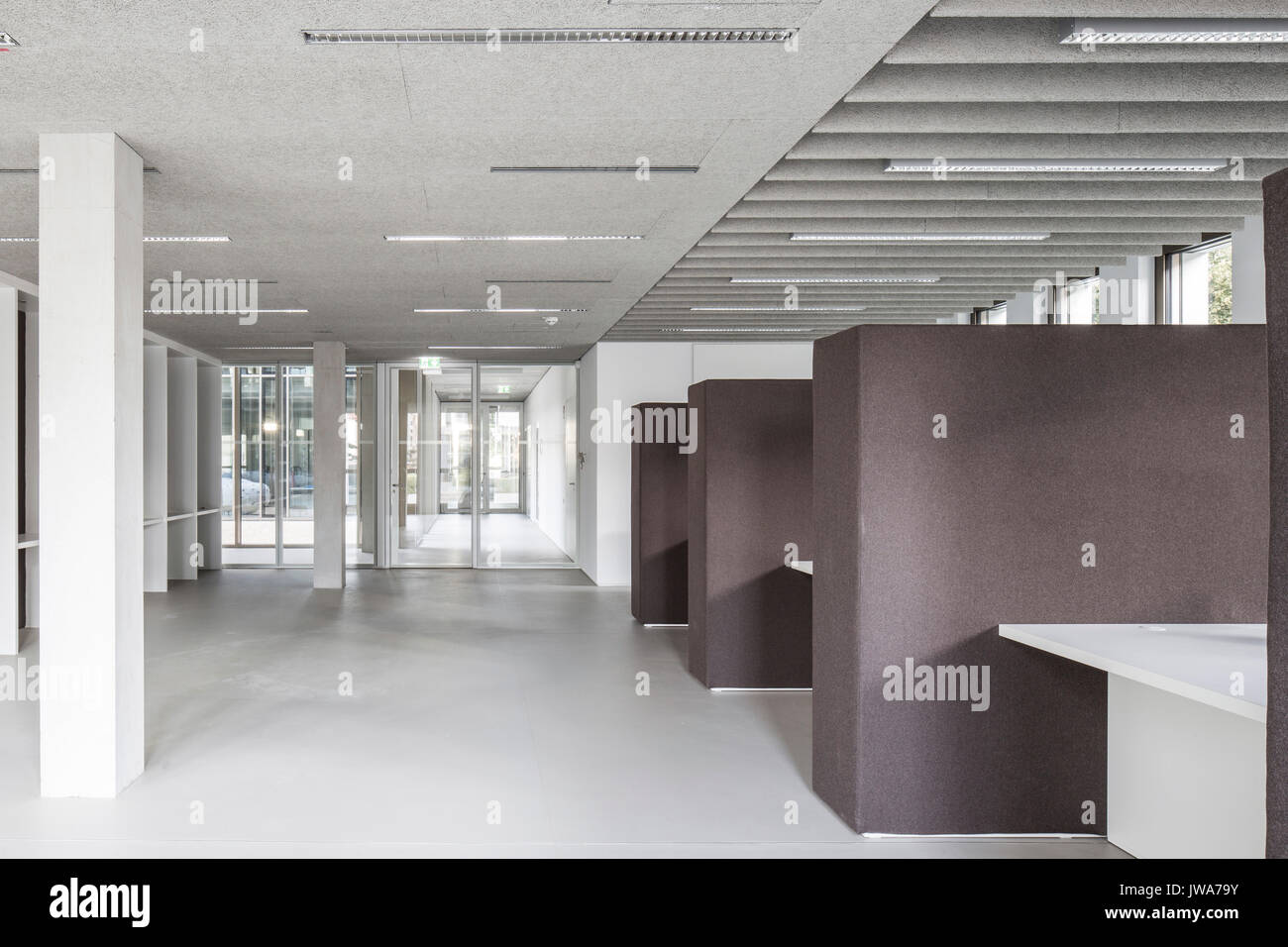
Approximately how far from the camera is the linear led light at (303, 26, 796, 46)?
333 cm

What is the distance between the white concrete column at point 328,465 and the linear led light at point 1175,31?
955cm

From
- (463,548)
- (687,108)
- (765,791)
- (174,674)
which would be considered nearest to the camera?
(687,108)

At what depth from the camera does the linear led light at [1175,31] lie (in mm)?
3588

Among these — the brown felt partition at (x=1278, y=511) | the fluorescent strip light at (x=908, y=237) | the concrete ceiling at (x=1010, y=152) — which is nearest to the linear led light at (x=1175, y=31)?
the concrete ceiling at (x=1010, y=152)

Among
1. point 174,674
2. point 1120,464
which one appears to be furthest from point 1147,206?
point 174,674

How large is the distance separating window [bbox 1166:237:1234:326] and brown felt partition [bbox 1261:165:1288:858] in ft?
18.7

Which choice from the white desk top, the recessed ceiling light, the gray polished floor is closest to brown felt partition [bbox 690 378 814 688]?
the gray polished floor

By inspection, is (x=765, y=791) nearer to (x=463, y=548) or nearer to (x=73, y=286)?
(x=73, y=286)

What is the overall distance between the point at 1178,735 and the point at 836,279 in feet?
17.9

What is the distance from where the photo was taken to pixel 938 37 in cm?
371

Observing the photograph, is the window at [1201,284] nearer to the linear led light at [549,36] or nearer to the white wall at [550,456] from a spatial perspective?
the linear led light at [549,36]

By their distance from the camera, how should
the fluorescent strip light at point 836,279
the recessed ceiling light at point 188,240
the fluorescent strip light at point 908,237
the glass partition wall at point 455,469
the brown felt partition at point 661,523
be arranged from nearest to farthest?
the recessed ceiling light at point 188,240 < the fluorescent strip light at point 908,237 < the fluorescent strip light at point 836,279 < the brown felt partition at point 661,523 < the glass partition wall at point 455,469

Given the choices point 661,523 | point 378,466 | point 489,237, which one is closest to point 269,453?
point 378,466
